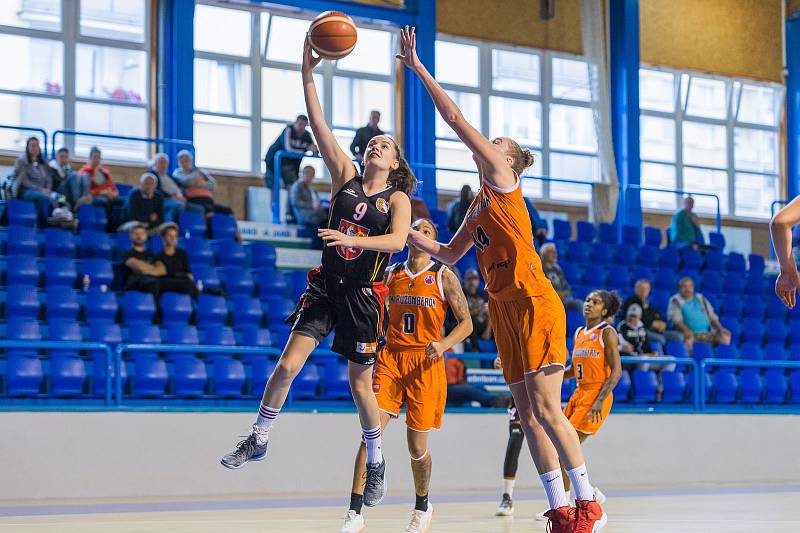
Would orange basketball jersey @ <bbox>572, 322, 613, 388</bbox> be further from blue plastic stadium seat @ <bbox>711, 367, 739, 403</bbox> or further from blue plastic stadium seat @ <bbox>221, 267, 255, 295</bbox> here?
blue plastic stadium seat @ <bbox>711, 367, 739, 403</bbox>

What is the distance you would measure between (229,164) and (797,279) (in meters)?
14.0

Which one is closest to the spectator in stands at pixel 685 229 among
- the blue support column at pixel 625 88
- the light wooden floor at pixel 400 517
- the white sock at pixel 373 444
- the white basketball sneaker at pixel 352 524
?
the blue support column at pixel 625 88

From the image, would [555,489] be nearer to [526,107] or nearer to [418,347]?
[418,347]

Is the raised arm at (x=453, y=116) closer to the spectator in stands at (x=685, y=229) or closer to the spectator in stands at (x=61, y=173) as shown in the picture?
the spectator in stands at (x=61, y=173)

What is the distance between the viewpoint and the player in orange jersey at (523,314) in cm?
530

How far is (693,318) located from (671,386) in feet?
4.82

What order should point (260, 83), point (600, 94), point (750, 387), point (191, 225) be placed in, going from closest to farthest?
point (191, 225)
point (750, 387)
point (260, 83)
point (600, 94)

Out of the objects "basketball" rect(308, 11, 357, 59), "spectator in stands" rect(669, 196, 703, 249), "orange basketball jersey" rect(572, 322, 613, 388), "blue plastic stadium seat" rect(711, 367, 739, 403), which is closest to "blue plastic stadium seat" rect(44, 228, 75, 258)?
"orange basketball jersey" rect(572, 322, 613, 388)

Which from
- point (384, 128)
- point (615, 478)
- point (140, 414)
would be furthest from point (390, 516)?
point (384, 128)

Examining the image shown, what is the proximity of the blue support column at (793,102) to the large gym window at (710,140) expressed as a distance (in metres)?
0.47

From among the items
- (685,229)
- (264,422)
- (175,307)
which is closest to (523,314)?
(264,422)

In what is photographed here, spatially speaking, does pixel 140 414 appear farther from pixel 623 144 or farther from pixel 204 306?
pixel 623 144

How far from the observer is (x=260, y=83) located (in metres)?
17.7

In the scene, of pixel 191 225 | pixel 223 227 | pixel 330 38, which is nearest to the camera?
pixel 330 38
